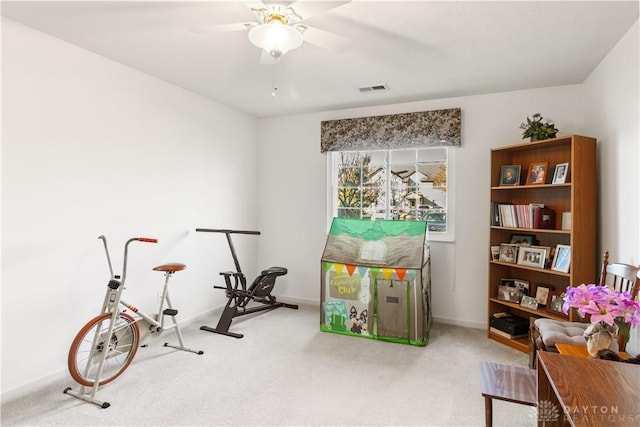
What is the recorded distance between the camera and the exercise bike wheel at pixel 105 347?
2.38 meters

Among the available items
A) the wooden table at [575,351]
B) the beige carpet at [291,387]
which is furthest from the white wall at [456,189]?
the wooden table at [575,351]

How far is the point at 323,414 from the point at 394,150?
3.06 metres

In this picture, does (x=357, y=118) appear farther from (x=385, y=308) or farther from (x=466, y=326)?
(x=466, y=326)

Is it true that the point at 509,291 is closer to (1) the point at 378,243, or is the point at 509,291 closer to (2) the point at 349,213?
(1) the point at 378,243

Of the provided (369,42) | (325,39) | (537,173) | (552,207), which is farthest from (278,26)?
(552,207)

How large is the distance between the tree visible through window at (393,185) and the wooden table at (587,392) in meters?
2.72

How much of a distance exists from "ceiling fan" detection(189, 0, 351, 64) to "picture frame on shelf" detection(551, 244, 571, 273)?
262 cm

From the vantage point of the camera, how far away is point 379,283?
348cm

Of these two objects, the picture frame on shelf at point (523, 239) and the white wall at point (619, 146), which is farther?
the picture frame on shelf at point (523, 239)

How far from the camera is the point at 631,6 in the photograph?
2.03 metres

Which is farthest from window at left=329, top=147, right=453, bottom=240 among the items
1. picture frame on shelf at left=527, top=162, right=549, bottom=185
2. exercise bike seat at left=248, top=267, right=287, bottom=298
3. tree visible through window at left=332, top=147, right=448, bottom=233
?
exercise bike seat at left=248, top=267, right=287, bottom=298

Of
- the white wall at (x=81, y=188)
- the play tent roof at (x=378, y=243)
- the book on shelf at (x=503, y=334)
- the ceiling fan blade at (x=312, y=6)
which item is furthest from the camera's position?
the play tent roof at (x=378, y=243)

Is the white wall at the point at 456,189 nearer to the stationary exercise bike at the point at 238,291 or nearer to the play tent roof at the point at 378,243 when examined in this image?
the play tent roof at the point at 378,243

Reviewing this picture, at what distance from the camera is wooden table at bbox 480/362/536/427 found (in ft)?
5.50
